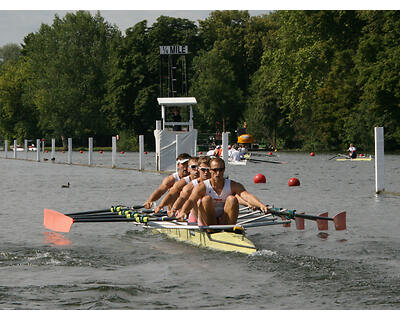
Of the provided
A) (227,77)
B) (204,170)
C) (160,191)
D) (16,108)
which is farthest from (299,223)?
(16,108)

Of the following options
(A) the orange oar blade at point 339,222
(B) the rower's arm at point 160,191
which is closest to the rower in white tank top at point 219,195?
(B) the rower's arm at point 160,191

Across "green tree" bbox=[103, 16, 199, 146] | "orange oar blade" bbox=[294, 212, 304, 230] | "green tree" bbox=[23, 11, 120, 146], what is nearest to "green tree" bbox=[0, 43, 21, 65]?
"green tree" bbox=[23, 11, 120, 146]

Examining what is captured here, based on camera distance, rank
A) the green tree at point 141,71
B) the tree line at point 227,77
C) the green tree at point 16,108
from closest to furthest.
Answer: the tree line at point 227,77 < the green tree at point 141,71 < the green tree at point 16,108

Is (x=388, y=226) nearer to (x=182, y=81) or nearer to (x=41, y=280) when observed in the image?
(x=41, y=280)

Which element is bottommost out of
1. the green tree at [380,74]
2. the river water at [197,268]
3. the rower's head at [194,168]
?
the river water at [197,268]

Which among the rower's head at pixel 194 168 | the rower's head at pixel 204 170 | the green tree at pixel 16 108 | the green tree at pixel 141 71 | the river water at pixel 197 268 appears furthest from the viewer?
the green tree at pixel 16 108

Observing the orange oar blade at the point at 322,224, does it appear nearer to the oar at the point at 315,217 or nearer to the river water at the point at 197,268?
the oar at the point at 315,217

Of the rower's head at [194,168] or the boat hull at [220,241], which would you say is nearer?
the boat hull at [220,241]

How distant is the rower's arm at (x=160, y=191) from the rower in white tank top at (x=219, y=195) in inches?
88.0

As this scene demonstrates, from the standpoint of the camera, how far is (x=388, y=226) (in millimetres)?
15625

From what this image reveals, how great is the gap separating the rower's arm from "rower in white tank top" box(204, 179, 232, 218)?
224cm

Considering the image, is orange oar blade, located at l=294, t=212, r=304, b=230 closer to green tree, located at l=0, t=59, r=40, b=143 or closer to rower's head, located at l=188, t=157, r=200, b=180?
rower's head, located at l=188, t=157, r=200, b=180

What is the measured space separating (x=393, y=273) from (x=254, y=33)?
267 ft

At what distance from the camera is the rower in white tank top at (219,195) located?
1269 centimetres
